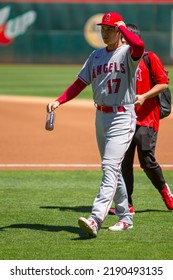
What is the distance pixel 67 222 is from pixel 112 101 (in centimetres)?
143

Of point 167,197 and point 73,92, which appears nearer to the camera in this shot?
point 73,92

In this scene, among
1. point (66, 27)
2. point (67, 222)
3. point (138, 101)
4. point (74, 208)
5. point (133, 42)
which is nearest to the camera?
point (133, 42)

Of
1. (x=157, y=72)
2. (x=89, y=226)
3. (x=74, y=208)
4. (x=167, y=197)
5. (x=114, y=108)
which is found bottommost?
(x=74, y=208)

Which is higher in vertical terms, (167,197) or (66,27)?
(66,27)

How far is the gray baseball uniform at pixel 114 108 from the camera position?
7109mm

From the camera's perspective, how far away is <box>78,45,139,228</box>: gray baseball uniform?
7.11m

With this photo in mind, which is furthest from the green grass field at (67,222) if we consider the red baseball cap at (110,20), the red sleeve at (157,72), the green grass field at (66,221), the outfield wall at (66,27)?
the outfield wall at (66,27)

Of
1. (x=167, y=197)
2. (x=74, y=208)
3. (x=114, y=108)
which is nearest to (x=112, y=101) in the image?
(x=114, y=108)

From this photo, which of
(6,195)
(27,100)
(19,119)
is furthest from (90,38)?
(6,195)

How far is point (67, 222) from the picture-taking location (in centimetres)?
795

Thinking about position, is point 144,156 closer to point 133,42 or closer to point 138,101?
point 138,101

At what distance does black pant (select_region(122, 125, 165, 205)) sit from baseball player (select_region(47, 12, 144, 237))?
1036 millimetres

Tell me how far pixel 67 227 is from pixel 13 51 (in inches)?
1017

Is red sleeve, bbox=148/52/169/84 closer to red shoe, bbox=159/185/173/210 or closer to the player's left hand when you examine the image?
the player's left hand
